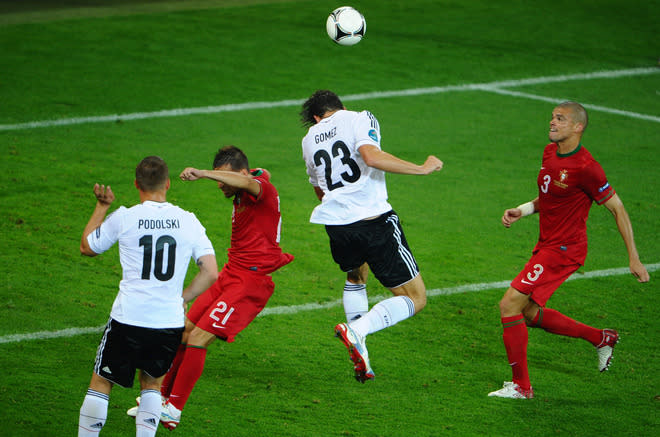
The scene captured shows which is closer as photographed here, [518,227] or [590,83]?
[518,227]

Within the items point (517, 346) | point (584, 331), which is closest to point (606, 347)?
point (584, 331)

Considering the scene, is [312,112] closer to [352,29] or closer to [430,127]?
[352,29]

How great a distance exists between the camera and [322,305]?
8867 millimetres

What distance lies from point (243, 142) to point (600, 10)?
1354 centimetres

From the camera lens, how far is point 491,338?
8.30 m

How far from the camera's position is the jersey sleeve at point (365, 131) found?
669cm

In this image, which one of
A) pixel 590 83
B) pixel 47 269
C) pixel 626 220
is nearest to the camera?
pixel 626 220

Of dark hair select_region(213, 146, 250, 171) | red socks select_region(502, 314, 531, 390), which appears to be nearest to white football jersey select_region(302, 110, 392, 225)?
dark hair select_region(213, 146, 250, 171)

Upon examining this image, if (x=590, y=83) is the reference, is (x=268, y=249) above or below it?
below

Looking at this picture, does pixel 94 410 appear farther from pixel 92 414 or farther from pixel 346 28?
pixel 346 28

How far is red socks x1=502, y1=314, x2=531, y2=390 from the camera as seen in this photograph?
7023 mm

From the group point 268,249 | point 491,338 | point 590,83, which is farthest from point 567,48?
point 268,249

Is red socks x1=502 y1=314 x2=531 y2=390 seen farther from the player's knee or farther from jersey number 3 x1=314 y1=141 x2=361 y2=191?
jersey number 3 x1=314 y1=141 x2=361 y2=191

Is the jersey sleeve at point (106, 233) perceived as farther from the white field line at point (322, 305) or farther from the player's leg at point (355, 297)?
the white field line at point (322, 305)
